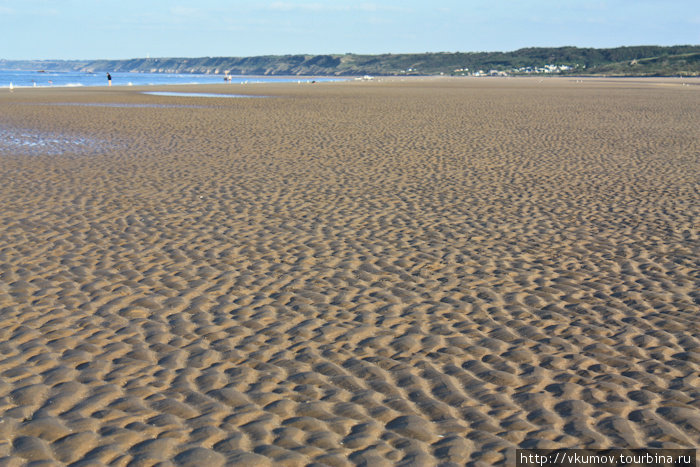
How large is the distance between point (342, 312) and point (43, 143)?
663 inches

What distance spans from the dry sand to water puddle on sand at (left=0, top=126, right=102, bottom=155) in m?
2.97

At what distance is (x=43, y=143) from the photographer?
20719mm

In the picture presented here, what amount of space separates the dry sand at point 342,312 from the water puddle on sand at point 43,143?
2.97 m

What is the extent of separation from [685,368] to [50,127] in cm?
2505

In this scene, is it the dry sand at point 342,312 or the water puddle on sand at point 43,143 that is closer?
the dry sand at point 342,312

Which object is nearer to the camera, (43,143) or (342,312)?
(342,312)

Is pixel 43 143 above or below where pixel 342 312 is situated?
above

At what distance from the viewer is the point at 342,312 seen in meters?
7.32

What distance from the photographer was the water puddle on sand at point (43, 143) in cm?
1919

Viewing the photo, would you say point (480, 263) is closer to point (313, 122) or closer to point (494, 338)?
point (494, 338)

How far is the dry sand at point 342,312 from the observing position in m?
4.93

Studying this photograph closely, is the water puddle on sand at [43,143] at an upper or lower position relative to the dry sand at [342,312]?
upper

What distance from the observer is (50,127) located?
25625 mm

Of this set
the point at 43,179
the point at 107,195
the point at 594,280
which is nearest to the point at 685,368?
the point at 594,280
